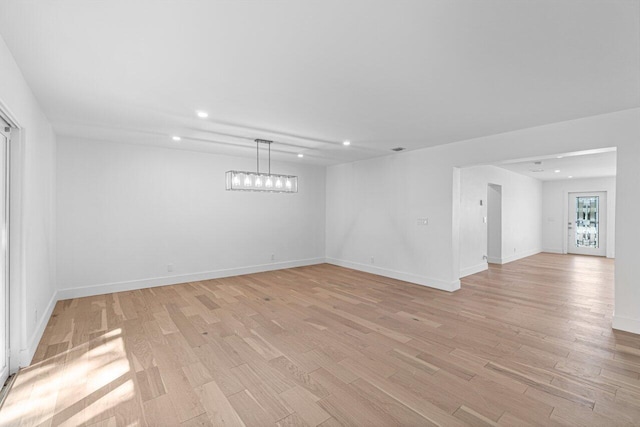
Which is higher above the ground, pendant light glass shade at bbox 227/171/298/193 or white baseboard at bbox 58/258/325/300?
pendant light glass shade at bbox 227/171/298/193

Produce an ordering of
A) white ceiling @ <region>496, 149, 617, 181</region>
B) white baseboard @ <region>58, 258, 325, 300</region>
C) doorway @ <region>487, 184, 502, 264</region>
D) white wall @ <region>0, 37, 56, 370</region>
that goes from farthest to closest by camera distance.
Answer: doorway @ <region>487, 184, 502, 264</region> < white ceiling @ <region>496, 149, 617, 181</region> < white baseboard @ <region>58, 258, 325, 300</region> < white wall @ <region>0, 37, 56, 370</region>

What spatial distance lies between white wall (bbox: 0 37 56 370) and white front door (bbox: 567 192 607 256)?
13.0 metres

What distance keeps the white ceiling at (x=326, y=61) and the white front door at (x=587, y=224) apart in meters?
8.03

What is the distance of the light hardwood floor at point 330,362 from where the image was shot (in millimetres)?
2016

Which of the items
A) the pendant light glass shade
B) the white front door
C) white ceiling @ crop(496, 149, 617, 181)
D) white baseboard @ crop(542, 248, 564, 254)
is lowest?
white baseboard @ crop(542, 248, 564, 254)

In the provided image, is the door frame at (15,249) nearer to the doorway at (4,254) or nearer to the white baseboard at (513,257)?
the doorway at (4,254)

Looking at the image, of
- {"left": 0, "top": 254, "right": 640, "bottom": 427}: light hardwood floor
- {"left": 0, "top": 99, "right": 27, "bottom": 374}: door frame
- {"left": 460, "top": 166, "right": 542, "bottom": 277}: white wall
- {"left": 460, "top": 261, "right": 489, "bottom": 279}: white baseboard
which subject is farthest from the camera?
{"left": 460, "top": 166, "right": 542, "bottom": 277}: white wall

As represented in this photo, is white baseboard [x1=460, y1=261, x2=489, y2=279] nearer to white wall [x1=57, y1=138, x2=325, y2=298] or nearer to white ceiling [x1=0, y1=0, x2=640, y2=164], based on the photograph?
white ceiling [x1=0, y1=0, x2=640, y2=164]

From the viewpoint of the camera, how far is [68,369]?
2574 mm

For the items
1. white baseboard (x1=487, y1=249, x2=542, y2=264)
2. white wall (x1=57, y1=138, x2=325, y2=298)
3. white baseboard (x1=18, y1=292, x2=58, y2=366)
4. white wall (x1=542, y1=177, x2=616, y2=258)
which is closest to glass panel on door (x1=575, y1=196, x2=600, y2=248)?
white wall (x1=542, y1=177, x2=616, y2=258)

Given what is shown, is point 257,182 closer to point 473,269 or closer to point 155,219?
point 155,219

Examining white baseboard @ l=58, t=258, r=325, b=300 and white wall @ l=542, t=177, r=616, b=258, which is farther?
white wall @ l=542, t=177, r=616, b=258

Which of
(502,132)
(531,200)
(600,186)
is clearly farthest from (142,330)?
(600,186)

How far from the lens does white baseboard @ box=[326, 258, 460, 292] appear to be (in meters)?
5.10
